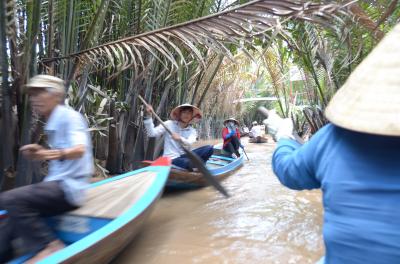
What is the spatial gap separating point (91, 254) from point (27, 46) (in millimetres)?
2130

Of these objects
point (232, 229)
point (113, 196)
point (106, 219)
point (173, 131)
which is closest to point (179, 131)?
point (173, 131)

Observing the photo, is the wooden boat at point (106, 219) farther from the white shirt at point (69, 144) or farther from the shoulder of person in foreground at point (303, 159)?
the shoulder of person in foreground at point (303, 159)

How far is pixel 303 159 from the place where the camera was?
113 cm

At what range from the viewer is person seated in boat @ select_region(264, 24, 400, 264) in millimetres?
878

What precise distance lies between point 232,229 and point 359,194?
3.23 meters

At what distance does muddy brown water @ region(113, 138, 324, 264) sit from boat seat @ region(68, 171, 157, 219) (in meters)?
0.55

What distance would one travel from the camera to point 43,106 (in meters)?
2.40

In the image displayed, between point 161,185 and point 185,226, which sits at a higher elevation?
point 161,185

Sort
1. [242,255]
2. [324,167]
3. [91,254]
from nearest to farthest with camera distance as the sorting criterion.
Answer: [324,167]
[91,254]
[242,255]

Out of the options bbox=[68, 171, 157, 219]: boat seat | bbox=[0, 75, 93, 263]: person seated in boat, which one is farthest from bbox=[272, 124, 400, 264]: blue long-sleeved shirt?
bbox=[68, 171, 157, 219]: boat seat

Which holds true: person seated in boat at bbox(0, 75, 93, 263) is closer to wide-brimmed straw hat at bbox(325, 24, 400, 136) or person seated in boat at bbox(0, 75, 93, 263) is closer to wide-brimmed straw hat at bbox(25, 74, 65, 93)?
wide-brimmed straw hat at bbox(25, 74, 65, 93)

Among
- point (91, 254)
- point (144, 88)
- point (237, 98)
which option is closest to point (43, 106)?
point (91, 254)

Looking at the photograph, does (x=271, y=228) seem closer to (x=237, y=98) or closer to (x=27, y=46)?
(x=27, y=46)

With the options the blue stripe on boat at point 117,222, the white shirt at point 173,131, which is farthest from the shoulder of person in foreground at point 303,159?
the white shirt at point 173,131
